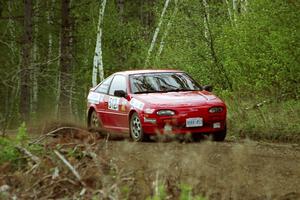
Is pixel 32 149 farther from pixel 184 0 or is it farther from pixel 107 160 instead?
pixel 184 0

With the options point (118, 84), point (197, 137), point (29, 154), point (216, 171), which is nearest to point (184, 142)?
point (216, 171)

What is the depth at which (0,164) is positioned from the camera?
27.3 feet

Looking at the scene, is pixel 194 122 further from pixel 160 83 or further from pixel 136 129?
pixel 160 83

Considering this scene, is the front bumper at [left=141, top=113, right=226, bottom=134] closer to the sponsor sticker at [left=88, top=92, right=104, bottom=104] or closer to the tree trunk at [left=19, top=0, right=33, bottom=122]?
the sponsor sticker at [left=88, top=92, right=104, bottom=104]

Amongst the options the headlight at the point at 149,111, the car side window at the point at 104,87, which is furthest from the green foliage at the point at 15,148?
the car side window at the point at 104,87

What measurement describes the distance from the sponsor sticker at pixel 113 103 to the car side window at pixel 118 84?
0.22m

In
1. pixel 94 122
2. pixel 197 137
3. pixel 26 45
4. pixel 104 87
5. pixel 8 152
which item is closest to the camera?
pixel 8 152

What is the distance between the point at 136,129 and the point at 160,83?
52.3 inches

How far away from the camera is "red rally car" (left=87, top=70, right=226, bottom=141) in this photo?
49.4 ft

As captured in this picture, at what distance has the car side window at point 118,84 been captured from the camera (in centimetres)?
1655

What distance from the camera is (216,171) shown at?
1030 cm

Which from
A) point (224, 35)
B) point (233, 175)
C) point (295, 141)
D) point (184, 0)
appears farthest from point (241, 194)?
point (184, 0)

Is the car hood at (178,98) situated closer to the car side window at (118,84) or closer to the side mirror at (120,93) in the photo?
the side mirror at (120,93)

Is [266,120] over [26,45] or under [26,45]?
under
